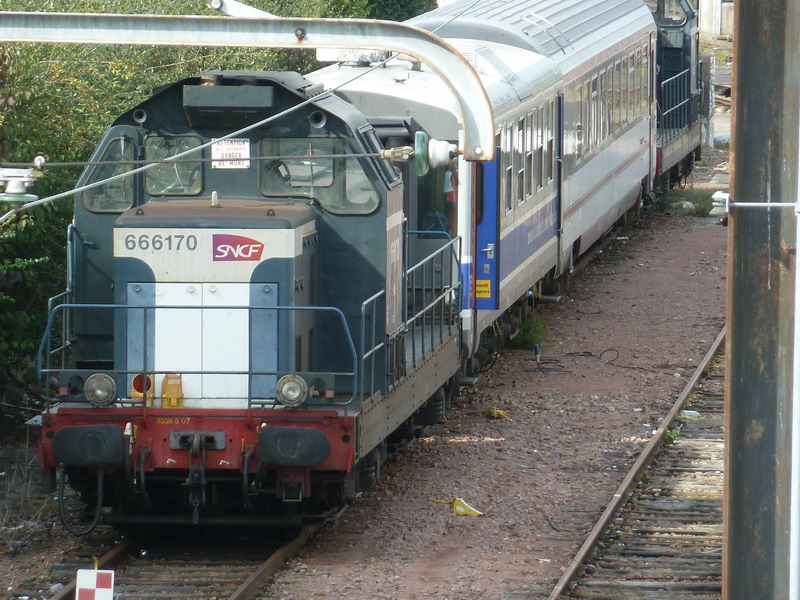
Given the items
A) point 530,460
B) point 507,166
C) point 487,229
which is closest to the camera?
point 530,460

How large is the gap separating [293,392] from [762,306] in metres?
3.51

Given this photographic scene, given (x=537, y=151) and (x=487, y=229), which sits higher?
(x=537, y=151)

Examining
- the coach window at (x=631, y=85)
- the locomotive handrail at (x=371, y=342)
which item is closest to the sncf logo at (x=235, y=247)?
the locomotive handrail at (x=371, y=342)

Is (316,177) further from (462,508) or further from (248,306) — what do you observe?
(462,508)

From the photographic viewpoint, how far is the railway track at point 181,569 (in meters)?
8.93

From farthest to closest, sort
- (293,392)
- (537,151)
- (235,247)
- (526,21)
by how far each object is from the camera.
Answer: (526,21) → (537,151) → (235,247) → (293,392)

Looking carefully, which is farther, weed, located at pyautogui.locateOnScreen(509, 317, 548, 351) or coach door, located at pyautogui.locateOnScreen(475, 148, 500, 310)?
weed, located at pyautogui.locateOnScreen(509, 317, 548, 351)

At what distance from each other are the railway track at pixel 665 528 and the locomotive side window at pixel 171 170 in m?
3.67

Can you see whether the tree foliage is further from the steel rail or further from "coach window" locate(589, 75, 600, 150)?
"coach window" locate(589, 75, 600, 150)

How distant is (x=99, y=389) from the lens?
9.13m

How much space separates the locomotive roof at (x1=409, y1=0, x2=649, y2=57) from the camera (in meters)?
16.5

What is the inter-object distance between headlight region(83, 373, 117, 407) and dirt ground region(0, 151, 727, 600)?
1278 millimetres

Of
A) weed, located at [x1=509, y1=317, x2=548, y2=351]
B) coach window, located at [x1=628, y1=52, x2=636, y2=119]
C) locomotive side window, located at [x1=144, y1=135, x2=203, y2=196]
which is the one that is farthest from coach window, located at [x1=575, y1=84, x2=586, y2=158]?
locomotive side window, located at [x1=144, y1=135, x2=203, y2=196]

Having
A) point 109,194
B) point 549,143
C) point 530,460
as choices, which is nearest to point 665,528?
point 530,460
